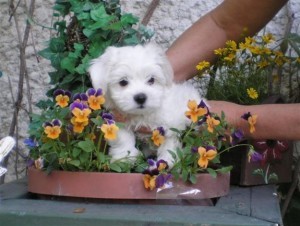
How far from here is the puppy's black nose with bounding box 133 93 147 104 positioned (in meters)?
1.52

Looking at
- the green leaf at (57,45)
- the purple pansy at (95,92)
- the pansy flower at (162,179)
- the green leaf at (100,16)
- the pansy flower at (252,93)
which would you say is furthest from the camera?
the pansy flower at (252,93)

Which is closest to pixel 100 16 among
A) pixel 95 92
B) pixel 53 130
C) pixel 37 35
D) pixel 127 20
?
pixel 127 20

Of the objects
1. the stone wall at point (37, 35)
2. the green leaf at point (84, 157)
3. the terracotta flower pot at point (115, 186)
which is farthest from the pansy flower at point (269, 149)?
the stone wall at point (37, 35)

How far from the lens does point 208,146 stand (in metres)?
1.46

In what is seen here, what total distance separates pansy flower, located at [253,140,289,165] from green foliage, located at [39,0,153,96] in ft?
1.64

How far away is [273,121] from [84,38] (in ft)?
2.04

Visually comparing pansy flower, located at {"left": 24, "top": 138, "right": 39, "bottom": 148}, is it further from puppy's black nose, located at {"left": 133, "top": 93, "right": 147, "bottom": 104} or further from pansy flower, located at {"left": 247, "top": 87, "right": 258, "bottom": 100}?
pansy flower, located at {"left": 247, "top": 87, "right": 258, "bottom": 100}

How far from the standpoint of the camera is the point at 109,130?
1.42m

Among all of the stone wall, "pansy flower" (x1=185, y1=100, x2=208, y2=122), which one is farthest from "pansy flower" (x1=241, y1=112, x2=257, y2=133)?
the stone wall

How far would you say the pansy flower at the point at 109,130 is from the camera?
1419mm

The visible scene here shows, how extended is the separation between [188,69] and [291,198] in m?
0.75

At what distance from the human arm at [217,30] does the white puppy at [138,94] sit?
331 mm

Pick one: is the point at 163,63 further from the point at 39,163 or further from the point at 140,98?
the point at 39,163

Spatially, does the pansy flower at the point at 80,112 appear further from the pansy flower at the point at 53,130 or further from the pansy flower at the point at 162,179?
the pansy flower at the point at 162,179
